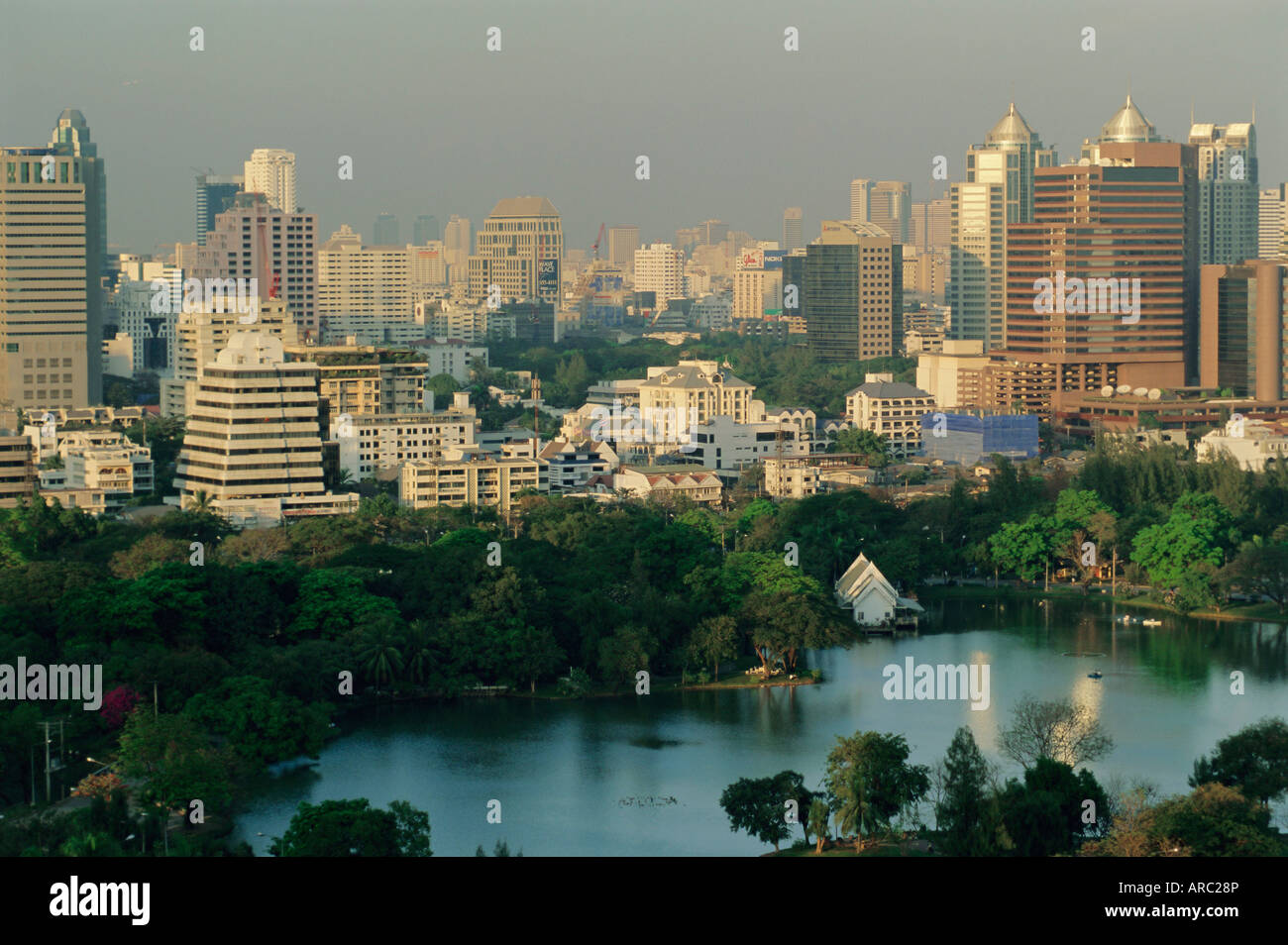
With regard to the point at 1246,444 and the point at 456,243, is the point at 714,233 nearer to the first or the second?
the point at 456,243

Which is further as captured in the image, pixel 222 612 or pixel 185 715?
pixel 222 612

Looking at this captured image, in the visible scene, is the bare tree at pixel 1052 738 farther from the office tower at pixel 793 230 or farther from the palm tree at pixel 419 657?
the office tower at pixel 793 230

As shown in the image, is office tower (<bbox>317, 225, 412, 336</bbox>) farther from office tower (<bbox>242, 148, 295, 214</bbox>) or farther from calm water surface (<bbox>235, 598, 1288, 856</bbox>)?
calm water surface (<bbox>235, 598, 1288, 856</bbox>)

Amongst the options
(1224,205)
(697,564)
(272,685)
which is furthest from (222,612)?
(1224,205)

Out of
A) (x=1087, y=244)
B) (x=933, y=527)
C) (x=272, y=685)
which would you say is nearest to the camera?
(x=272, y=685)

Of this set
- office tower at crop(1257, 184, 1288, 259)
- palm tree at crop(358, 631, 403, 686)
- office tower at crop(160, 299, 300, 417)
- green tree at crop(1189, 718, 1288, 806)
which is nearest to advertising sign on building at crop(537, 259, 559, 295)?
office tower at crop(1257, 184, 1288, 259)
